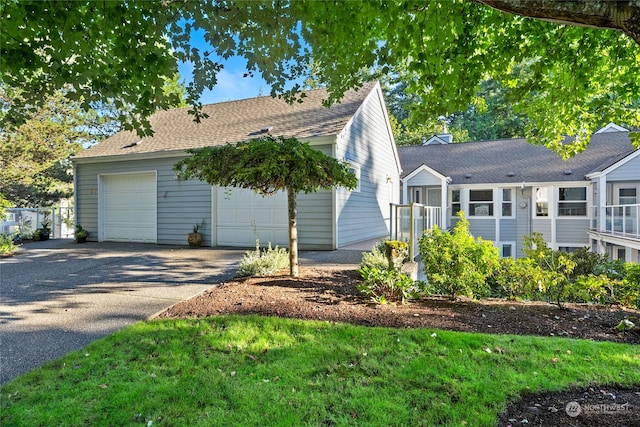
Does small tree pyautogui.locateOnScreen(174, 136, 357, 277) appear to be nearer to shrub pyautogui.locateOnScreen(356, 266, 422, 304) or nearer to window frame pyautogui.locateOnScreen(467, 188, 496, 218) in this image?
shrub pyautogui.locateOnScreen(356, 266, 422, 304)

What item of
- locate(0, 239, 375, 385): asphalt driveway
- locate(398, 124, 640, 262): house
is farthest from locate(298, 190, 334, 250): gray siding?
locate(398, 124, 640, 262): house

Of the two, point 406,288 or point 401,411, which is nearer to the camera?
point 401,411

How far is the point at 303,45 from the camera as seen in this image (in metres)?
4.17

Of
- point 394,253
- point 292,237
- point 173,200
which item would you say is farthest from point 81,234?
point 394,253

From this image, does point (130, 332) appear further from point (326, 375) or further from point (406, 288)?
point (406, 288)

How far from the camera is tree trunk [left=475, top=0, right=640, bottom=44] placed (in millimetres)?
1827

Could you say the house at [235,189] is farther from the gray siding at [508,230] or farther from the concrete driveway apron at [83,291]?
the gray siding at [508,230]

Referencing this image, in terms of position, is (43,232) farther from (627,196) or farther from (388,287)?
(627,196)

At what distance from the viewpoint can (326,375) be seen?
2861 mm

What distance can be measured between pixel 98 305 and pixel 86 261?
439cm

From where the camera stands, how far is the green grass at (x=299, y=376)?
2.34 m

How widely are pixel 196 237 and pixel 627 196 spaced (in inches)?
631

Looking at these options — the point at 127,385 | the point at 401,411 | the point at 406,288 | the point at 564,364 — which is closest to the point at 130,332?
the point at 127,385

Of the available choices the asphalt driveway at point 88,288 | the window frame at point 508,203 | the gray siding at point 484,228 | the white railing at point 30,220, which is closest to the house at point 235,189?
the asphalt driveway at point 88,288
